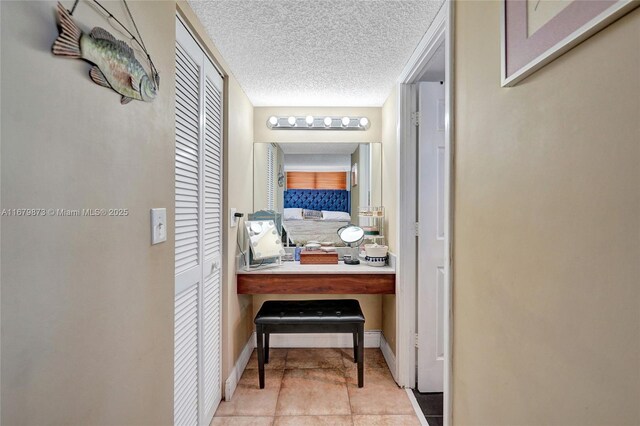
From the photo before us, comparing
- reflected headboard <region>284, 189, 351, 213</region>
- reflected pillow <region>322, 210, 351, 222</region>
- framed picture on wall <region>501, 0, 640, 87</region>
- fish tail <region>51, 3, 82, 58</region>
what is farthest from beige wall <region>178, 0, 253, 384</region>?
framed picture on wall <region>501, 0, 640, 87</region>

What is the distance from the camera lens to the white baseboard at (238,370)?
2.05m

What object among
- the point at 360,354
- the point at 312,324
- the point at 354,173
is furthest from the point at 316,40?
the point at 360,354

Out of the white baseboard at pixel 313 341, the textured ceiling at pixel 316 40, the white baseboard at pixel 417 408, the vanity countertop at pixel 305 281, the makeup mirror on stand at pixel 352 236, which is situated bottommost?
the white baseboard at pixel 417 408

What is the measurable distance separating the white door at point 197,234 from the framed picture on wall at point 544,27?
4.13 feet

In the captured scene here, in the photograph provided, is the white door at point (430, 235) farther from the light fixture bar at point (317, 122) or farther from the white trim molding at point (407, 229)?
the light fixture bar at point (317, 122)

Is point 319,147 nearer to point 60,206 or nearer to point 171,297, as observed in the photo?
point 171,297

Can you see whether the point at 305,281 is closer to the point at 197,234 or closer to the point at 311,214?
the point at 311,214

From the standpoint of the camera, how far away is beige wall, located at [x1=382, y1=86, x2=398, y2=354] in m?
2.36

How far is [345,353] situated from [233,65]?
7.72 ft

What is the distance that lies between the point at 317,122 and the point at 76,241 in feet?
7.59

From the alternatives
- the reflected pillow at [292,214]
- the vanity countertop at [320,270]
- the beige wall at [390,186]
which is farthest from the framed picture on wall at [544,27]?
the reflected pillow at [292,214]

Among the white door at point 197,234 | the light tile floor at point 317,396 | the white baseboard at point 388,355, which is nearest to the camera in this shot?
the white door at point 197,234

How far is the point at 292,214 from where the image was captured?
2.93 m

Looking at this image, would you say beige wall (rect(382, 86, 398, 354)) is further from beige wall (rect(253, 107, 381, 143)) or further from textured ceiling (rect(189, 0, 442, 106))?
textured ceiling (rect(189, 0, 442, 106))
